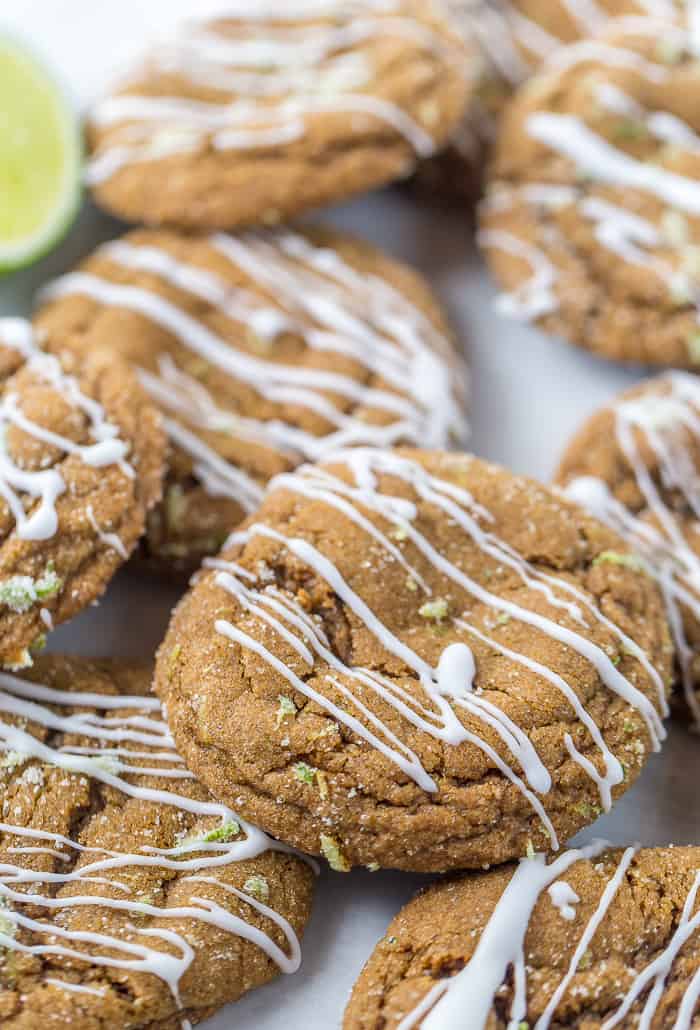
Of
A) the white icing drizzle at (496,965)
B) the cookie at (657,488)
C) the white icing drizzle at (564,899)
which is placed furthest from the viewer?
the cookie at (657,488)

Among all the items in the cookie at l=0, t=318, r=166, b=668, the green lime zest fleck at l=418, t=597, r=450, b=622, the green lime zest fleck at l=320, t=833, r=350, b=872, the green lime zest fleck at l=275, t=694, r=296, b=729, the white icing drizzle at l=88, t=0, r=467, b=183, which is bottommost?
the green lime zest fleck at l=320, t=833, r=350, b=872

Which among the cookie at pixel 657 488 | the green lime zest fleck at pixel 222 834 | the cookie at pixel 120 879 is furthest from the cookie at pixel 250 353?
the green lime zest fleck at pixel 222 834

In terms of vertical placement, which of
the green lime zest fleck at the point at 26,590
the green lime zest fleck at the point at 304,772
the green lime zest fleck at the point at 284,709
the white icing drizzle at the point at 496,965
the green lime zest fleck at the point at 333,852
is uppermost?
the green lime zest fleck at the point at 26,590

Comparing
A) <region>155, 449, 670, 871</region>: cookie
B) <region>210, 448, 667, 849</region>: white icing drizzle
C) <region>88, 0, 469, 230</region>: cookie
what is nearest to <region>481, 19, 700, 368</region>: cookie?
<region>88, 0, 469, 230</region>: cookie

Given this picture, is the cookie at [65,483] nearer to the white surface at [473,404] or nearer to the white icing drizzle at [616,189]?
the white surface at [473,404]

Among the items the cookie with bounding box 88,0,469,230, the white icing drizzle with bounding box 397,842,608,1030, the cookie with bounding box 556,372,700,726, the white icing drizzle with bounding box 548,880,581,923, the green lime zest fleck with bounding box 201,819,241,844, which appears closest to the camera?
the white icing drizzle with bounding box 397,842,608,1030

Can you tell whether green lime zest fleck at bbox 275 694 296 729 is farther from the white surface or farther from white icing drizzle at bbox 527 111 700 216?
white icing drizzle at bbox 527 111 700 216
